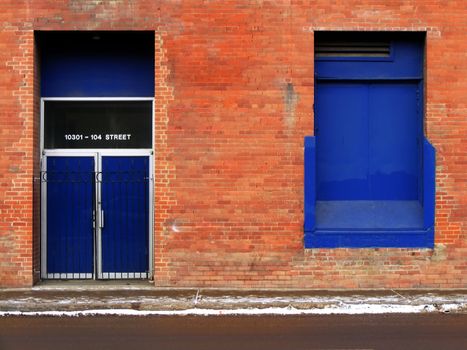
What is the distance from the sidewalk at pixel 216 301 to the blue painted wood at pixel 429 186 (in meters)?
1.29

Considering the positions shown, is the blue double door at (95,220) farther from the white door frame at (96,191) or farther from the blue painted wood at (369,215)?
the blue painted wood at (369,215)

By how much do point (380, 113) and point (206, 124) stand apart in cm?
324

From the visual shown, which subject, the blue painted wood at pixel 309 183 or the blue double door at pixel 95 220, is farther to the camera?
the blue double door at pixel 95 220

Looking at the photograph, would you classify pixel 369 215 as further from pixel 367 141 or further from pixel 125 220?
pixel 125 220

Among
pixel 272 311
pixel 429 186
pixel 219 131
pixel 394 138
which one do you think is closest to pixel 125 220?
pixel 219 131

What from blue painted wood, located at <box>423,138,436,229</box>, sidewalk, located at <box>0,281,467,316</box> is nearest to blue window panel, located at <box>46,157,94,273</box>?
sidewalk, located at <box>0,281,467,316</box>

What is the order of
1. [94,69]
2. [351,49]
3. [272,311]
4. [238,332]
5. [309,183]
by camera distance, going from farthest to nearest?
[94,69] → [351,49] → [309,183] → [272,311] → [238,332]

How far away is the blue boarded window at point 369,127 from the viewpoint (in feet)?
42.1

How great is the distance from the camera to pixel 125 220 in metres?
13.2

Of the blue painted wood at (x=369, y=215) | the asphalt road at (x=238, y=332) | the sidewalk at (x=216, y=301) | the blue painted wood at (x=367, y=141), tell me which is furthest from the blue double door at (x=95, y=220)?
the blue painted wood at (x=367, y=141)

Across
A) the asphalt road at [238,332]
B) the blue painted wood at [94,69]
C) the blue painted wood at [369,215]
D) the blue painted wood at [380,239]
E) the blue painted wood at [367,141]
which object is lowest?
the asphalt road at [238,332]

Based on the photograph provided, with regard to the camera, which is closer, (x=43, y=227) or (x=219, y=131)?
(x=219, y=131)

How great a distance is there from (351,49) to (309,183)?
2.63 meters

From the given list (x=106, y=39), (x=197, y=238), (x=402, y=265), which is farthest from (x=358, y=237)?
(x=106, y=39)
